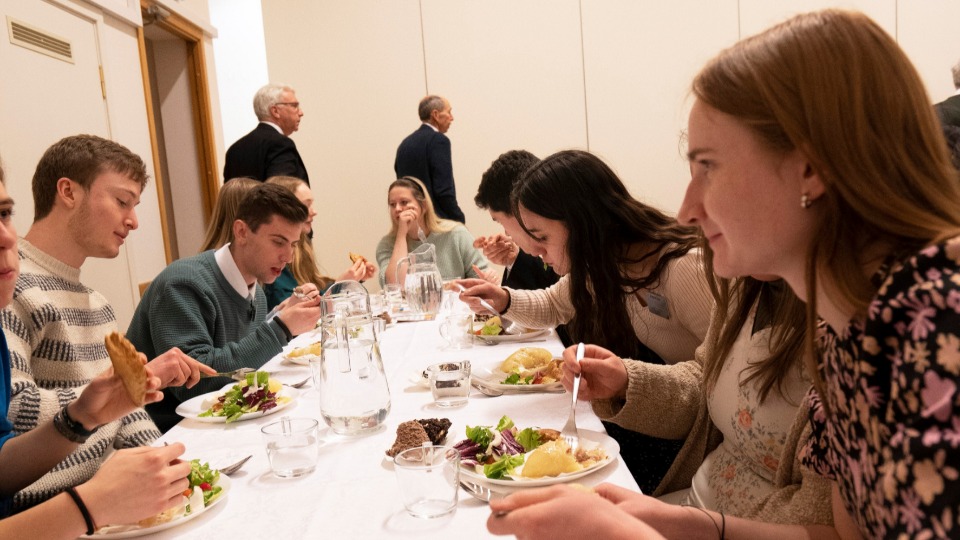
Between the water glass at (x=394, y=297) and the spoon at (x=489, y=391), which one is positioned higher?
the water glass at (x=394, y=297)

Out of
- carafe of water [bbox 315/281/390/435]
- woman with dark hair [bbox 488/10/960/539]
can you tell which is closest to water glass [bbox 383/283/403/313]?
carafe of water [bbox 315/281/390/435]

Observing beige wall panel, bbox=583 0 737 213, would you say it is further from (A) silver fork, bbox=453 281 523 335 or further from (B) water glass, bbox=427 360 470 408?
(B) water glass, bbox=427 360 470 408

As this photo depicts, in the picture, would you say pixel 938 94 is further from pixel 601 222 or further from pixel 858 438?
pixel 858 438

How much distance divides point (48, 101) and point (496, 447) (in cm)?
313

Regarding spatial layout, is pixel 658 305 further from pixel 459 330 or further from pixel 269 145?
pixel 269 145

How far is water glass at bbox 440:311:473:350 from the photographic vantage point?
2.09 m

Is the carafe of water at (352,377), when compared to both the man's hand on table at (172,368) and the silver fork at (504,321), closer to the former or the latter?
the man's hand on table at (172,368)

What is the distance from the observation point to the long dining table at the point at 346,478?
983 millimetres

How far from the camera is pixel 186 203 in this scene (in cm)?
548

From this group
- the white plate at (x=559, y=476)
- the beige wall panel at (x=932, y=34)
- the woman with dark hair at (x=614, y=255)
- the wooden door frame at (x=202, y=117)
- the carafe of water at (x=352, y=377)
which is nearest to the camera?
the white plate at (x=559, y=476)

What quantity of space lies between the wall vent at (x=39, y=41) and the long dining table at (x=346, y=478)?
233cm

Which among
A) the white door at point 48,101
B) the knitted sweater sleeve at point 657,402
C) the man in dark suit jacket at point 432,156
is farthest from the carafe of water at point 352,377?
the man in dark suit jacket at point 432,156

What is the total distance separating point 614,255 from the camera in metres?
1.93

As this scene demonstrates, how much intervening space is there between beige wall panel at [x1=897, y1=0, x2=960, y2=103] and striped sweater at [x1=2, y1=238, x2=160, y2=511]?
5.91m
